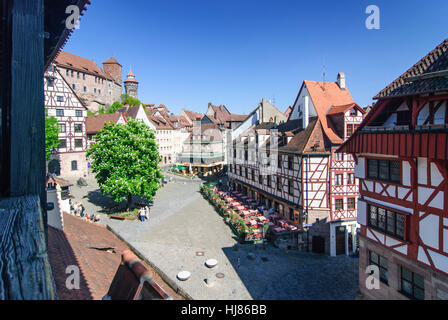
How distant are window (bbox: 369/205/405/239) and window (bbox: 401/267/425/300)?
153cm

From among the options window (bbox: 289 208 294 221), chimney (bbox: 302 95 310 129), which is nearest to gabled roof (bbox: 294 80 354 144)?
chimney (bbox: 302 95 310 129)

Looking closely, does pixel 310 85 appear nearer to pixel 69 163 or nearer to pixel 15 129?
pixel 15 129

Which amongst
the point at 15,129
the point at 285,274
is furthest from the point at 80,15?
the point at 285,274

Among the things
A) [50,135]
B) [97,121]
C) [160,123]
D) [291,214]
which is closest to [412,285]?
[291,214]

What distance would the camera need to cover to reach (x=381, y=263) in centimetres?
1290

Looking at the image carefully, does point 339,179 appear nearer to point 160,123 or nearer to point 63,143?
point 63,143

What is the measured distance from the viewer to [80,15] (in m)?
4.19

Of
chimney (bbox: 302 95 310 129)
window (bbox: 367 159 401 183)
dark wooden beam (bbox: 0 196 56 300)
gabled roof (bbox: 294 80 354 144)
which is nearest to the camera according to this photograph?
dark wooden beam (bbox: 0 196 56 300)

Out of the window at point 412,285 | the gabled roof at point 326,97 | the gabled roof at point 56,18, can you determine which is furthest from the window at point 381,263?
the gabled roof at point 56,18

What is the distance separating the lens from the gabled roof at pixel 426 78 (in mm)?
9461

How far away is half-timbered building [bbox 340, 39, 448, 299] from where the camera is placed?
9.93m

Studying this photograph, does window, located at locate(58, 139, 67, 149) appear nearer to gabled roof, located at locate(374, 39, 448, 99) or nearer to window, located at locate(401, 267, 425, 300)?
gabled roof, located at locate(374, 39, 448, 99)

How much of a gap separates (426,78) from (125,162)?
75.6ft

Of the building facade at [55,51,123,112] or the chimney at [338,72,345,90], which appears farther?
the building facade at [55,51,123,112]
